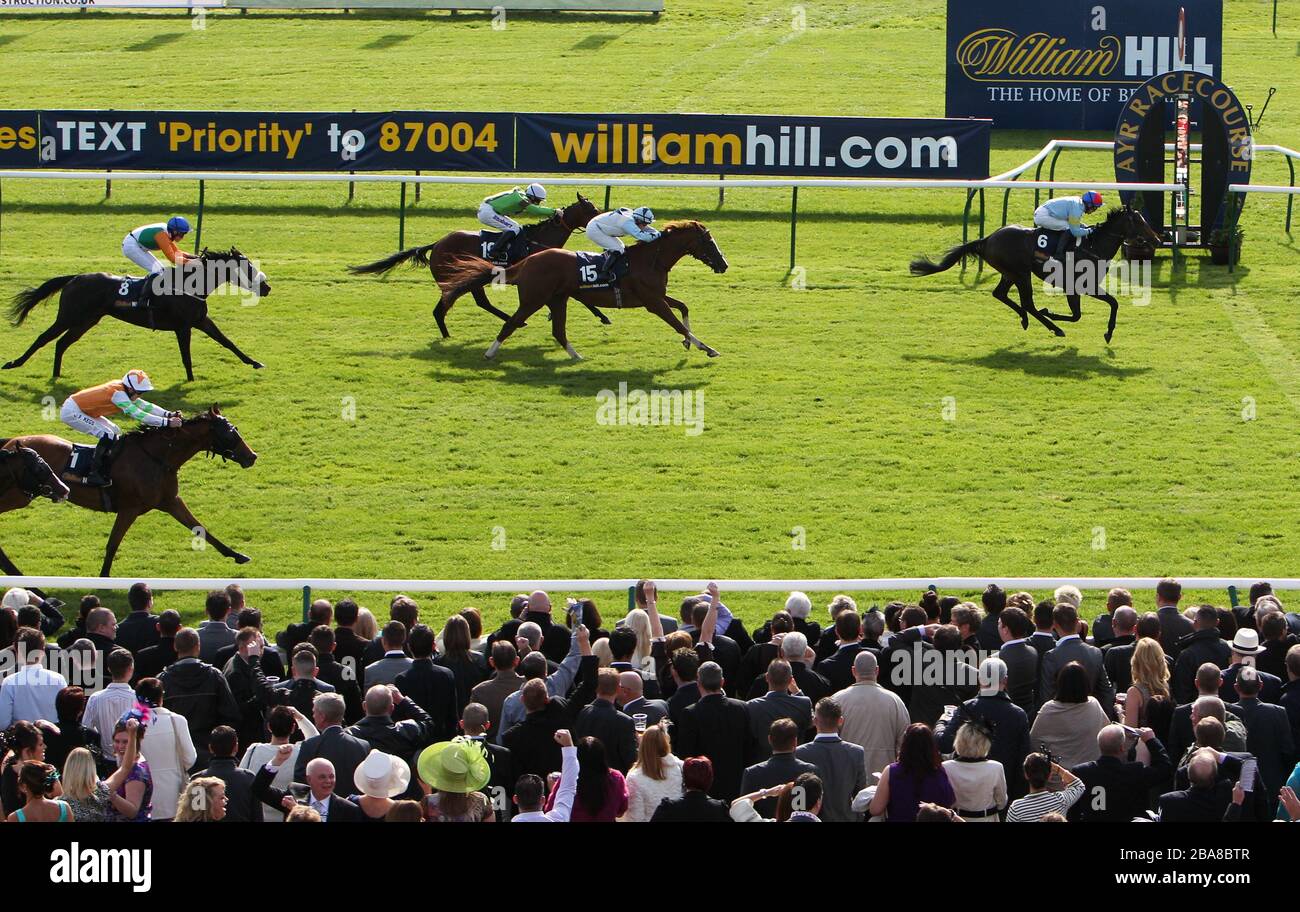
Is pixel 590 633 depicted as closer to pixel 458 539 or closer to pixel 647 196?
pixel 458 539

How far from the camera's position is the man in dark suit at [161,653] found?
798 cm

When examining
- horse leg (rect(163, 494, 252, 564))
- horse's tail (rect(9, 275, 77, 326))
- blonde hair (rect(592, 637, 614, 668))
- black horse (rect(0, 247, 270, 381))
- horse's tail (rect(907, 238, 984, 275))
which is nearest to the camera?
blonde hair (rect(592, 637, 614, 668))

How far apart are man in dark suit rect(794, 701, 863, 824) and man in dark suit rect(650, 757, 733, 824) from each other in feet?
2.44

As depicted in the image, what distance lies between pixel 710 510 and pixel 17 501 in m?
4.75

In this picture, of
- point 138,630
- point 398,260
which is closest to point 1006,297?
point 398,260

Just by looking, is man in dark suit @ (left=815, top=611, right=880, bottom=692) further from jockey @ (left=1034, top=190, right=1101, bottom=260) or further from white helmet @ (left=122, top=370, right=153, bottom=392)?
jockey @ (left=1034, top=190, right=1101, bottom=260)

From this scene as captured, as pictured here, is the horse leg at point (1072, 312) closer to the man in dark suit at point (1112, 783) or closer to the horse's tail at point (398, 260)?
the horse's tail at point (398, 260)

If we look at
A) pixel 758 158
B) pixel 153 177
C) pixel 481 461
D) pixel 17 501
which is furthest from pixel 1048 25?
pixel 17 501

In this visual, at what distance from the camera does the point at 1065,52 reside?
25.5 m

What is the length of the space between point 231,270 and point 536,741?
9723 mm

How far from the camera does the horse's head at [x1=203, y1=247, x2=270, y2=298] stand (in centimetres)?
1528

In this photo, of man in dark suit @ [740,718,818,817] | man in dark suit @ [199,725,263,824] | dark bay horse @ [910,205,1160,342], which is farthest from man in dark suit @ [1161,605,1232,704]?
dark bay horse @ [910,205,1160,342]

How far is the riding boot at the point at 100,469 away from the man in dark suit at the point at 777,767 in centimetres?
649

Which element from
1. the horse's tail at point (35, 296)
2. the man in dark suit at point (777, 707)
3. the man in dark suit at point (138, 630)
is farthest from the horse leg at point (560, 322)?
the man in dark suit at point (777, 707)
